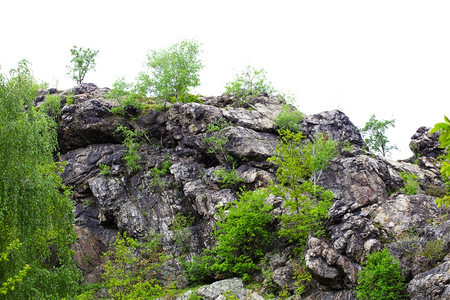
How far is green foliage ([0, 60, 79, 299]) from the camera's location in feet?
44.8

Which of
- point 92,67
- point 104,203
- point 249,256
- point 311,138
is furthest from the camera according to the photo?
point 92,67

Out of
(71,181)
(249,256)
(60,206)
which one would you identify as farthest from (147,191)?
(60,206)

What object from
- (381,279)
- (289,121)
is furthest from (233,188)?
(381,279)

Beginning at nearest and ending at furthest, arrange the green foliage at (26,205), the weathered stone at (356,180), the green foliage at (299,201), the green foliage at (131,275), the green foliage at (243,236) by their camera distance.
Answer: the green foliage at (26,205), the green foliage at (131,275), the green foliage at (299,201), the green foliage at (243,236), the weathered stone at (356,180)

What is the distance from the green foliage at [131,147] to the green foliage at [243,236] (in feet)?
39.8

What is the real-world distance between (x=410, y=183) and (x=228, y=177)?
47.7 feet

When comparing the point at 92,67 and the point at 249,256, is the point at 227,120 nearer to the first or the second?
the point at 249,256

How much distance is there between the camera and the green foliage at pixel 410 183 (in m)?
26.6

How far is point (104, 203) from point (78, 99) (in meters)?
13.4

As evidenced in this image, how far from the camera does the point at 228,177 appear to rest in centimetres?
3053

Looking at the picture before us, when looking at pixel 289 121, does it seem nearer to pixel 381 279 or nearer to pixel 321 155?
pixel 321 155

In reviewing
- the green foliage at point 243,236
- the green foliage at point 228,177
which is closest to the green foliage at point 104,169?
the green foliage at point 228,177

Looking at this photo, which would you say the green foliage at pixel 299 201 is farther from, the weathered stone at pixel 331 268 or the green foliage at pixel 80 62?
the green foliage at pixel 80 62

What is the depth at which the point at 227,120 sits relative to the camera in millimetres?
35656
